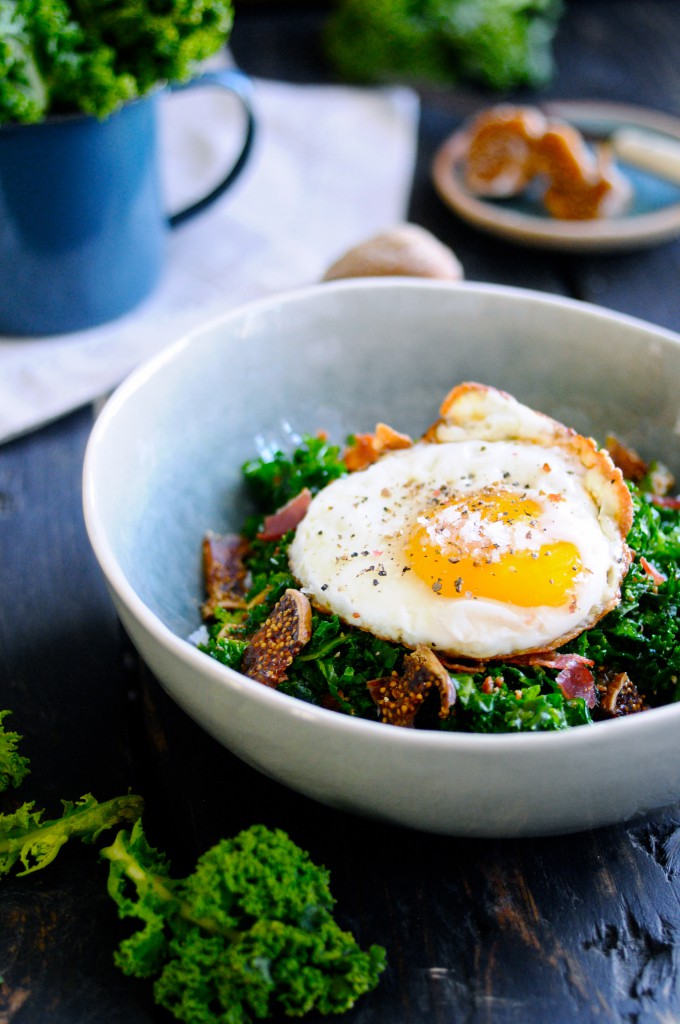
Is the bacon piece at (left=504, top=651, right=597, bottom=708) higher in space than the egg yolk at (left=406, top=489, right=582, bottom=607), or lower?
lower

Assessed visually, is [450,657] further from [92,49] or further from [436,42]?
[436,42]

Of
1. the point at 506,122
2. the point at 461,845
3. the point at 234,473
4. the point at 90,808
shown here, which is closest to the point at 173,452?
the point at 234,473

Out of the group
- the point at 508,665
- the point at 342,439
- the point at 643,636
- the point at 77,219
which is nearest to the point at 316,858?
the point at 508,665

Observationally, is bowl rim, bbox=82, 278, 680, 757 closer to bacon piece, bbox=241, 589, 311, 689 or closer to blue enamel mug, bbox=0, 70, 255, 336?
bacon piece, bbox=241, 589, 311, 689

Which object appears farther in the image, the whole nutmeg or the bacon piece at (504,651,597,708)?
the whole nutmeg

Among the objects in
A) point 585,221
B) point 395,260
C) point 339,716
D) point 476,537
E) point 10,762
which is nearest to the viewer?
point 339,716

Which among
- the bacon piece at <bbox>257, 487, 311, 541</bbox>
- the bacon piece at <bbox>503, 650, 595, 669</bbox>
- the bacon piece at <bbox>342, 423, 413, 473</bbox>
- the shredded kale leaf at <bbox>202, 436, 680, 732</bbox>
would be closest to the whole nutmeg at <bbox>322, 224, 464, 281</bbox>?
the bacon piece at <bbox>342, 423, 413, 473</bbox>
